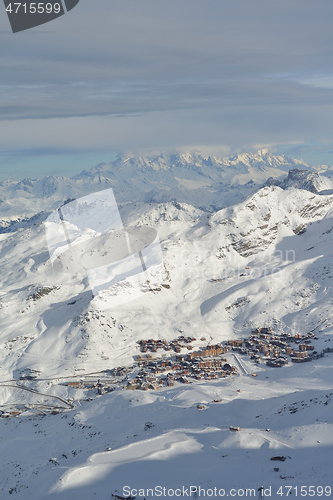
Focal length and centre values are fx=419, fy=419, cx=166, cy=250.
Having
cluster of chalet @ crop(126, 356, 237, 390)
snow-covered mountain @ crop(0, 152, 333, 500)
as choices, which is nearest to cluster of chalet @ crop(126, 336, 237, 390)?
cluster of chalet @ crop(126, 356, 237, 390)

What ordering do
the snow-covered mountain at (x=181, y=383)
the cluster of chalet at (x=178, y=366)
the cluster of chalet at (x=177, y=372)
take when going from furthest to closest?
1. the cluster of chalet at (x=178, y=366)
2. the cluster of chalet at (x=177, y=372)
3. the snow-covered mountain at (x=181, y=383)

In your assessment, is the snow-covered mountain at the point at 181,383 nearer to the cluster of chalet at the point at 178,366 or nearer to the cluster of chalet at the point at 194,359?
the cluster of chalet at the point at 194,359

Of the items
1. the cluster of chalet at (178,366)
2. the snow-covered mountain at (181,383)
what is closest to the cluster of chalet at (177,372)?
the cluster of chalet at (178,366)

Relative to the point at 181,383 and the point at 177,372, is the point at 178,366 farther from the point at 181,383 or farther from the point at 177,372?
the point at 181,383

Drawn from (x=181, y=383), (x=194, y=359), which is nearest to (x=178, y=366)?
(x=194, y=359)

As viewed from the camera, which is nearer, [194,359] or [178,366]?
[178,366]

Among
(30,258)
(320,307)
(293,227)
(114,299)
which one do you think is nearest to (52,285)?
(114,299)

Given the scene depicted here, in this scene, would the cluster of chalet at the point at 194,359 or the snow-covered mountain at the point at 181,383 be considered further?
the cluster of chalet at the point at 194,359

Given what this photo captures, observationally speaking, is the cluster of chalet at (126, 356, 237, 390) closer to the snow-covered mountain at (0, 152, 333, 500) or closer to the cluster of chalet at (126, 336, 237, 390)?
the cluster of chalet at (126, 336, 237, 390)
